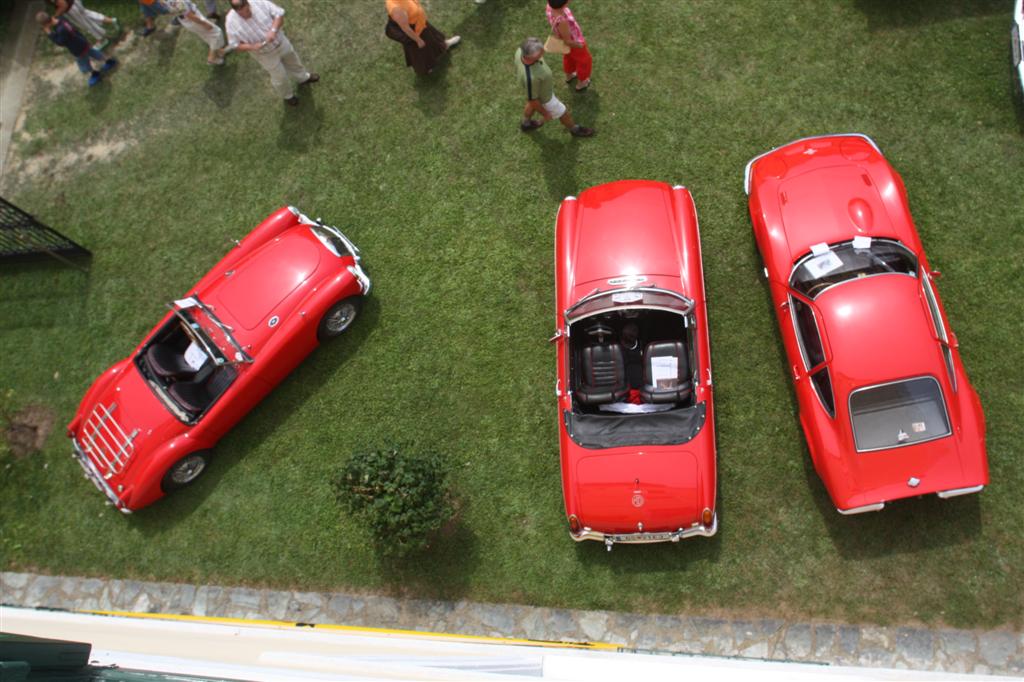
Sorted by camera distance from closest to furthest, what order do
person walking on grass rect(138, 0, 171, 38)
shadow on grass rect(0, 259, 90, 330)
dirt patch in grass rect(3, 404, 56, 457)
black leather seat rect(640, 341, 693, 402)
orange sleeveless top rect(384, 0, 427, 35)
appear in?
black leather seat rect(640, 341, 693, 402), orange sleeveless top rect(384, 0, 427, 35), dirt patch in grass rect(3, 404, 56, 457), shadow on grass rect(0, 259, 90, 330), person walking on grass rect(138, 0, 171, 38)

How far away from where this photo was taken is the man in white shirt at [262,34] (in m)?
8.82

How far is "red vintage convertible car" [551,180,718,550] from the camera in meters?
6.81

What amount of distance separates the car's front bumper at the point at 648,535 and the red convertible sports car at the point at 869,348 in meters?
1.26

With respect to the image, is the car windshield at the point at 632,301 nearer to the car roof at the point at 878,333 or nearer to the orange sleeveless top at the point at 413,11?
the car roof at the point at 878,333

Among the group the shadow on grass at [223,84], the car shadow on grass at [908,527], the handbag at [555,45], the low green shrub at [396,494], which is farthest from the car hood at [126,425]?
the car shadow on grass at [908,527]

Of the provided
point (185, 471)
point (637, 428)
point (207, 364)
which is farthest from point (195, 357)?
point (637, 428)

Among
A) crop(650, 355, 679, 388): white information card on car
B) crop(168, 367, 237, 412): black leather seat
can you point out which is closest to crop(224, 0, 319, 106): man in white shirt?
crop(168, 367, 237, 412): black leather seat

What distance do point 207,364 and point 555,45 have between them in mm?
5595

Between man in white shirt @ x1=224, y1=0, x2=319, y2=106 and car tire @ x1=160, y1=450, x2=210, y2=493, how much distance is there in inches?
204

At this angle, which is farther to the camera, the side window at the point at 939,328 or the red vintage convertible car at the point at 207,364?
the red vintage convertible car at the point at 207,364

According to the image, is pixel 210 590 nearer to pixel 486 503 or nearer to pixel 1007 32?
pixel 486 503

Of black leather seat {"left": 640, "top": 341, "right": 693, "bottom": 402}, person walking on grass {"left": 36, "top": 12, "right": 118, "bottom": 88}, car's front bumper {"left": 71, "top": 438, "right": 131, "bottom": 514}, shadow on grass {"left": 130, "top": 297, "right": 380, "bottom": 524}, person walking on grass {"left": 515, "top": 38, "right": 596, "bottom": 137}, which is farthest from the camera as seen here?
person walking on grass {"left": 36, "top": 12, "right": 118, "bottom": 88}

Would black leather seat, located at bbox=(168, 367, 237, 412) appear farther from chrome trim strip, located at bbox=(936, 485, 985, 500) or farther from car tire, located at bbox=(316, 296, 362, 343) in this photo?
chrome trim strip, located at bbox=(936, 485, 985, 500)

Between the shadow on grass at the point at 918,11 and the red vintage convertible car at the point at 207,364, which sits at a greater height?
the shadow on grass at the point at 918,11
